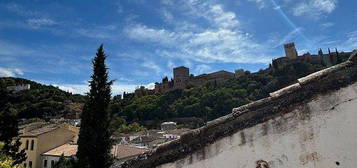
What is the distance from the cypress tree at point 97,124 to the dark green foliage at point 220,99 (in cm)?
4659

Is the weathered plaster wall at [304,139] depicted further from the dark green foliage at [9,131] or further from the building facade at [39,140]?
the building facade at [39,140]

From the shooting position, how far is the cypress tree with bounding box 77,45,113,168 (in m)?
16.0

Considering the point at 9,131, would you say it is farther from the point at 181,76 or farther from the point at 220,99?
the point at 181,76

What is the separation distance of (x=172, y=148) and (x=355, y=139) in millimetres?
2352

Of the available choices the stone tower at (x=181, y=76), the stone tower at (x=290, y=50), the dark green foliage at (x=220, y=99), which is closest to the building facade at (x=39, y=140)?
the dark green foliage at (x=220, y=99)

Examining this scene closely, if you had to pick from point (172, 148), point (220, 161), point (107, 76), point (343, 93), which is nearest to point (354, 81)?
point (343, 93)

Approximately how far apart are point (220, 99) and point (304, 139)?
65.3m

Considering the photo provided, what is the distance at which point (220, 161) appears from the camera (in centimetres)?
353

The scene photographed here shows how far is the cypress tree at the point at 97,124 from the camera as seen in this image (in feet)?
52.6

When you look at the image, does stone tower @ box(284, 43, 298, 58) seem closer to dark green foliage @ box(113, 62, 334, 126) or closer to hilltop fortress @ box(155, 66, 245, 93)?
dark green foliage @ box(113, 62, 334, 126)

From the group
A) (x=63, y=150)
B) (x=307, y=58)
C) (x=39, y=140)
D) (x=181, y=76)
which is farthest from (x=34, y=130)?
(x=307, y=58)

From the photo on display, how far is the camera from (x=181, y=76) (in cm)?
11088

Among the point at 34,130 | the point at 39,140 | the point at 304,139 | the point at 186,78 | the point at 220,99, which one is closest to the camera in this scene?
the point at 304,139

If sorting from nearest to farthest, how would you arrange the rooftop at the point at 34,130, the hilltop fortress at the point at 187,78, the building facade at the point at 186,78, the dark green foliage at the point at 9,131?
1. the dark green foliage at the point at 9,131
2. the rooftop at the point at 34,130
3. the hilltop fortress at the point at 187,78
4. the building facade at the point at 186,78
